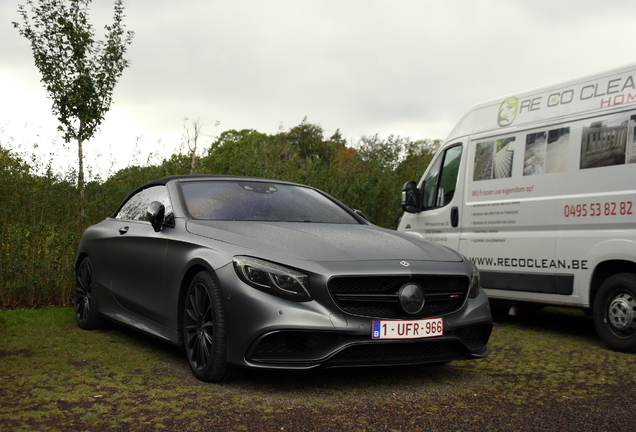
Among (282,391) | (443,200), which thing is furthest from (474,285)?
(443,200)

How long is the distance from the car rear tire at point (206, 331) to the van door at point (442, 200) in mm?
4261

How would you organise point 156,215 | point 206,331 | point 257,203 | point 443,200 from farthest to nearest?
point 443,200 < point 257,203 < point 156,215 < point 206,331

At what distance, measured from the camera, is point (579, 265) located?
6.62 m

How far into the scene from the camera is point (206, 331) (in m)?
4.52

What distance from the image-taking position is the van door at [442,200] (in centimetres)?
815

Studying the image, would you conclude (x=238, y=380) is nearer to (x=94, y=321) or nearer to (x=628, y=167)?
(x=94, y=321)

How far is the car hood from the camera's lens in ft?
14.4

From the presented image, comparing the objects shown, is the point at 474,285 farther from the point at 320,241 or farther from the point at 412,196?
the point at 412,196

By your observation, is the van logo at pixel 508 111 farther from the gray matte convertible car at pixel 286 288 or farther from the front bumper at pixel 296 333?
the front bumper at pixel 296 333

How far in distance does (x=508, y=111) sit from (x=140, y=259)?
14.6ft

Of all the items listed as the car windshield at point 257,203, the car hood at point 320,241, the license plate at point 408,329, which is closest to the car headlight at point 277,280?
the car hood at point 320,241

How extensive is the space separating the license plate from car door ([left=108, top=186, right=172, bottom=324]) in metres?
1.77

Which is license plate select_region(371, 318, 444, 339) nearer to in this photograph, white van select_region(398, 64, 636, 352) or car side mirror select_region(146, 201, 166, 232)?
car side mirror select_region(146, 201, 166, 232)

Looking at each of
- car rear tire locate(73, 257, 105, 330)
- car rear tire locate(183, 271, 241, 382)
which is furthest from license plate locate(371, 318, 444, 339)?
car rear tire locate(73, 257, 105, 330)
